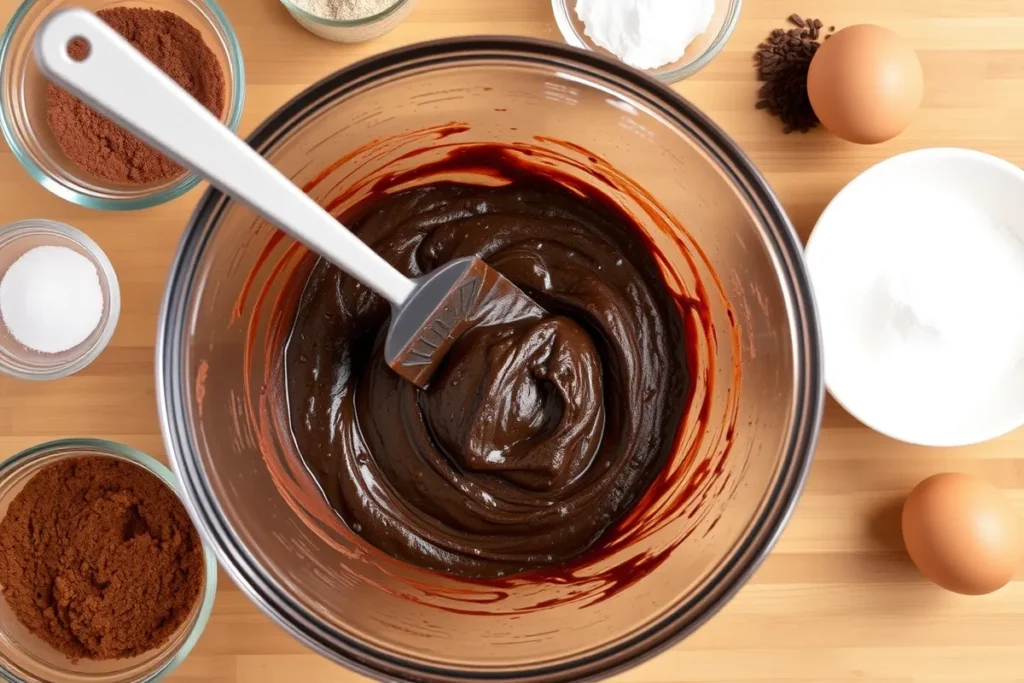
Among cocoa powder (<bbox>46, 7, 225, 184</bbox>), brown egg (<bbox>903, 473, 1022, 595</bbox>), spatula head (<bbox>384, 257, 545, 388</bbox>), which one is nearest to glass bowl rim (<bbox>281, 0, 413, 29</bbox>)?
cocoa powder (<bbox>46, 7, 225, 184</bbox>)

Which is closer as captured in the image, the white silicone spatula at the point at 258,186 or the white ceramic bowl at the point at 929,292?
the white silicone spatula at the point at 258,186

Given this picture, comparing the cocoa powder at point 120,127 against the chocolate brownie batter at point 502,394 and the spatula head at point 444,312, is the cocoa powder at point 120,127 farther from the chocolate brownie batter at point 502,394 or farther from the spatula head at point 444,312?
the spatula head at point 444,312

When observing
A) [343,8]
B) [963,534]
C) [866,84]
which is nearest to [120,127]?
[343,8]

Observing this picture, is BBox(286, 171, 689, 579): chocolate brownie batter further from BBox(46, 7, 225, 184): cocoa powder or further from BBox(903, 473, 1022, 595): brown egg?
BBox(903, 473, 1022, 595): brown egg

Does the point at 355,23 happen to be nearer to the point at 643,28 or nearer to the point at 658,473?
the point at 643,28

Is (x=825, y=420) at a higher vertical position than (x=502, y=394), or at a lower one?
lower

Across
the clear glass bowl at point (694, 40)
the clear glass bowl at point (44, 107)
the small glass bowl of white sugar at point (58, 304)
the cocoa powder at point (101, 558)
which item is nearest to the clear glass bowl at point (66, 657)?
the cocoa powder at point (101, 558)
